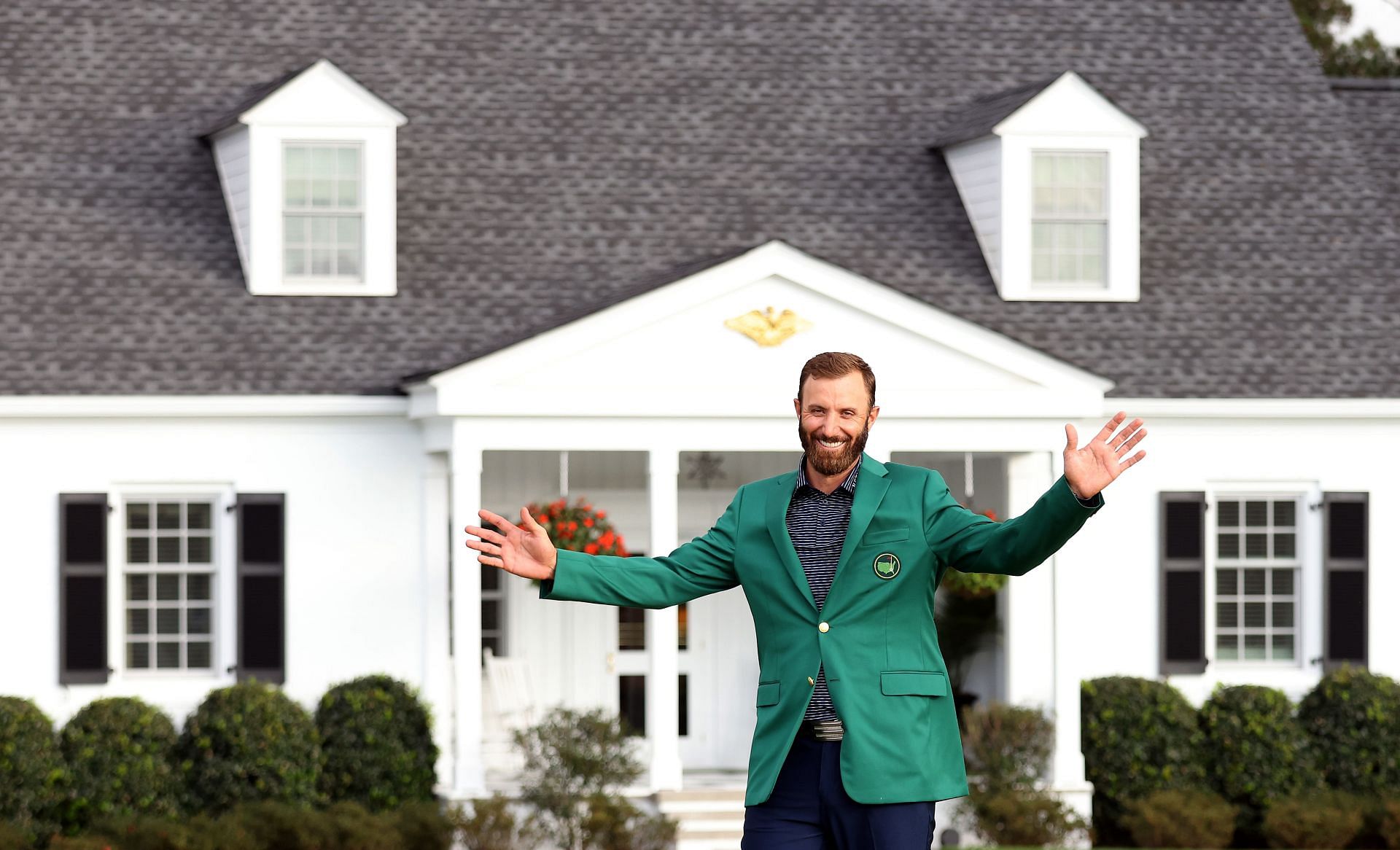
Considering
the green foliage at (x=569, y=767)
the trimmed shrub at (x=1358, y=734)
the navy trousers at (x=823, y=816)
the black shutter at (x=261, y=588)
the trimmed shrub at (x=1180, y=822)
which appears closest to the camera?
the navy trousers at (x=823, y=816)

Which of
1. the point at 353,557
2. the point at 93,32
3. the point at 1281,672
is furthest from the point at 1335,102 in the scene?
the point at 93,32

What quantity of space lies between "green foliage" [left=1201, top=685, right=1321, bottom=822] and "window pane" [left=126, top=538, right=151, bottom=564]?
28.4 ft

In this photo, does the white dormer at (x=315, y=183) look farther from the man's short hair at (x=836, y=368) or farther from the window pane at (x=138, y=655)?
the man's short hair at (x=836, y=368)

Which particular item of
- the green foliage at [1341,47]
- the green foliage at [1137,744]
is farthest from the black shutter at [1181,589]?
the green foliage at [1341,47]

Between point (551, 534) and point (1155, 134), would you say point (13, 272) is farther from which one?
point (1155, 134)

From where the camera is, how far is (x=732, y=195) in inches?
715

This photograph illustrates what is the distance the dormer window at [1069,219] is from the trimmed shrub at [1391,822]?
198 inches

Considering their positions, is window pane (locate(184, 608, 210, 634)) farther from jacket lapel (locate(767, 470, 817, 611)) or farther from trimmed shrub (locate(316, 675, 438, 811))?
A: jacket lapel (locate(767, 470, 817, 611))

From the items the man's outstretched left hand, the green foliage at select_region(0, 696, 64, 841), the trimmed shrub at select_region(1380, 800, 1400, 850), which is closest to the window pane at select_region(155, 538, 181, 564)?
the green foliage at select_region(0, 696, 64, 841)

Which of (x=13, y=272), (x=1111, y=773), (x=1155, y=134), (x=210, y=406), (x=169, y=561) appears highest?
(x=1155, y=134)

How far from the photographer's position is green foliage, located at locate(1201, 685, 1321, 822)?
54.1ft

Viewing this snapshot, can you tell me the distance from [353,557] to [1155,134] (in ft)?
27.8

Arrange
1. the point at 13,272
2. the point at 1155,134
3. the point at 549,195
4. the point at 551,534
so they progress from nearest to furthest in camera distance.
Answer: the point at 551,534
the point at 13,272
the point at 549,195
the point at 1155,134

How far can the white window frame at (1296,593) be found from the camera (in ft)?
56.6
